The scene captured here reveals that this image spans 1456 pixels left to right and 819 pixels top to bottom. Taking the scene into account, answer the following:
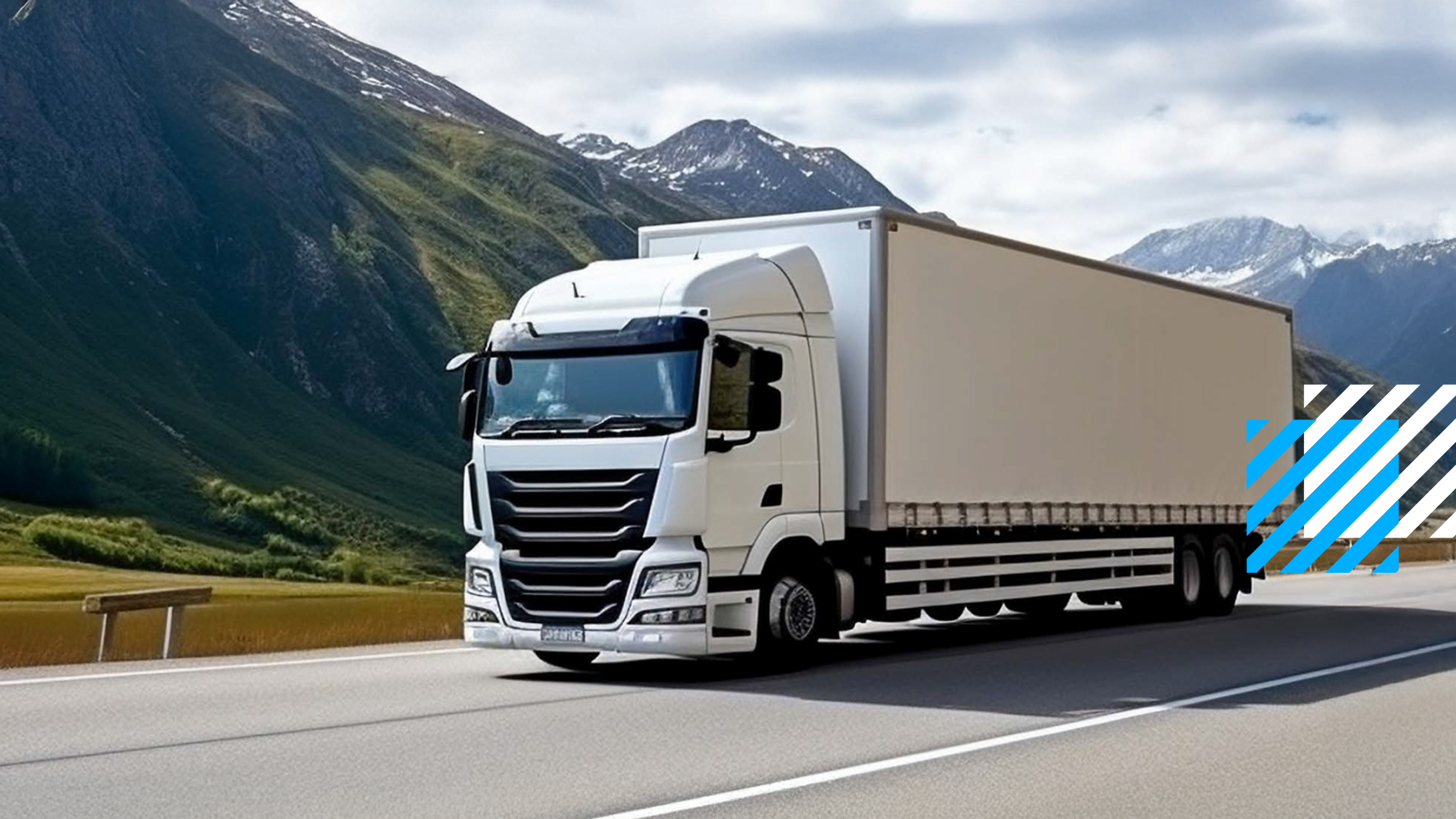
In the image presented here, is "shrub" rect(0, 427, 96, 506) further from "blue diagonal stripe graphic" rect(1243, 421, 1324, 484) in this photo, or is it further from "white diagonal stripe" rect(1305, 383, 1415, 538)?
"blue diagonal stripe graphic" rect(1243, 421, 1324, 484)

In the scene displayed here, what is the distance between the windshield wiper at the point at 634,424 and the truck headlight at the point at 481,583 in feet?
4.97

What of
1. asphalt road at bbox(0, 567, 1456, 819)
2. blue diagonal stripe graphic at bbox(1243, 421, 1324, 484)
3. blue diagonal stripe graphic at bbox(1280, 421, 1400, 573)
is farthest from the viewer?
blue diagonal stripe graphic at bbox(1280, 421, 1400, 573)

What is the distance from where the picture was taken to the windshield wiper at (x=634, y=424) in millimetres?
14906

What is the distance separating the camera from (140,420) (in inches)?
4818

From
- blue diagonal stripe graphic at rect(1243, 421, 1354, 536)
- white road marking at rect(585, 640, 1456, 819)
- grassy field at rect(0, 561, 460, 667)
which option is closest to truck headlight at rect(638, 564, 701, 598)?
white road marking at rect(585, 640, 1456, 819)

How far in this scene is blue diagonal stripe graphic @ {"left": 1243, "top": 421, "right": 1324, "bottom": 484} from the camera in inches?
1017

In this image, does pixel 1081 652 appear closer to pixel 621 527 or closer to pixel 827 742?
pixel 621 527

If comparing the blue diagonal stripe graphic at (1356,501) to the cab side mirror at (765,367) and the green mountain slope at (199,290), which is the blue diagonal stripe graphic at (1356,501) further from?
the green mountain slope at (199,290)

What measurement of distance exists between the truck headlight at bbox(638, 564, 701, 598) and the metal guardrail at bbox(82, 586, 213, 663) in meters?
5.20

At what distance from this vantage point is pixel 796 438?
16094mm

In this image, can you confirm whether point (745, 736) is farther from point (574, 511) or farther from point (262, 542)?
point (262, 542)

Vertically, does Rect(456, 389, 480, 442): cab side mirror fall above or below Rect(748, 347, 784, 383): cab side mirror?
below

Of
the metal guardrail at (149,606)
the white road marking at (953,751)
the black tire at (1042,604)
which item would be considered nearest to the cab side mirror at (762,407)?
the white road marking at (953,751)

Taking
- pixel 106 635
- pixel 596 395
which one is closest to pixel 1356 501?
pixel 596 395
